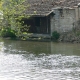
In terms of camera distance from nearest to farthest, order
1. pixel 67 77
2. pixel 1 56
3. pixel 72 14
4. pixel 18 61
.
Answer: pixel 67 77
pixel 18 61
pixel 1 56
pixel 72 14

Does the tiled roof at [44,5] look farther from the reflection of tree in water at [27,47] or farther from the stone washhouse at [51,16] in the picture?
the reflection of tree in water at [27,47]

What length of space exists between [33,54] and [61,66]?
16.3 ft

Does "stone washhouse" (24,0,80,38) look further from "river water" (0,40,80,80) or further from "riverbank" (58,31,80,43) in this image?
"river water" (0,40,80,80)

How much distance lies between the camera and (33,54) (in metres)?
29.0

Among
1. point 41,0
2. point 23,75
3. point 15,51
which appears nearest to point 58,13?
point 41,0

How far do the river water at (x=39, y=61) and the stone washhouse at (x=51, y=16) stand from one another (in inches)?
124

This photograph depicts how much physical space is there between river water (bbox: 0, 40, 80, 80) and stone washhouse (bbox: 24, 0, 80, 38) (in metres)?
3.15

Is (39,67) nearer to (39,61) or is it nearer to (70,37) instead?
(39,61)

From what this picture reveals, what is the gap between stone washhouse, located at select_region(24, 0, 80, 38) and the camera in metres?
36.7

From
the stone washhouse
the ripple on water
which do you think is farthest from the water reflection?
the stone washhouse

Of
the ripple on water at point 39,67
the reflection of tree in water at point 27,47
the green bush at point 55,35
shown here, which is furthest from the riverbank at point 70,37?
the ripple on water at point 39,67

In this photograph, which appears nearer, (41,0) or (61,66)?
(61,66)

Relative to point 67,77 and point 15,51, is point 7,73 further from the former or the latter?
point 15,51

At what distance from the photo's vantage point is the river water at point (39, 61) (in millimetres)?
22062
